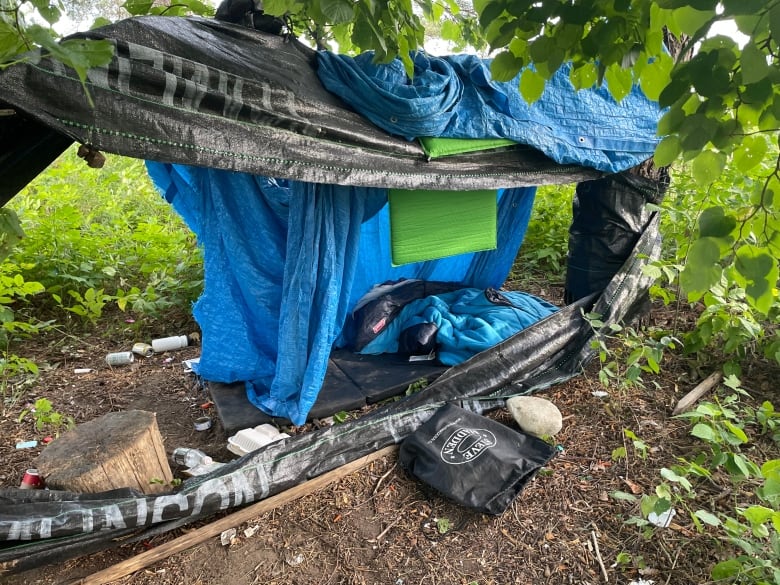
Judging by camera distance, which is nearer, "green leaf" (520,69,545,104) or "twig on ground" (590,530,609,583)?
"green leaf" (520,69,545,104)

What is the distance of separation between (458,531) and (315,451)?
0.69 metres

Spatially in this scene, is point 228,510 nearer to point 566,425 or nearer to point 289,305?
point 289,305

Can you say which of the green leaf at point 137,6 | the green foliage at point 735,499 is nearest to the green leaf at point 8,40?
the green leaf at point 137,6

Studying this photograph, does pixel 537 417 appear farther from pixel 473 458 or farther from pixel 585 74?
pixel 585 74

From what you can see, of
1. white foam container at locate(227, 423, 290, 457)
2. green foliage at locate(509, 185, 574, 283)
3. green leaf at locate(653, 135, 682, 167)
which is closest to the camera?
green leaf at locate(653, 135, 682, 167)

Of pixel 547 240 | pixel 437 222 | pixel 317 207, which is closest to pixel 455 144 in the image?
pixel 437 222

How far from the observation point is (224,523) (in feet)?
6.70

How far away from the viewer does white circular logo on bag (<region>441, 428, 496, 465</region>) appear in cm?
229

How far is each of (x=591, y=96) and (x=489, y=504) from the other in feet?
6.90

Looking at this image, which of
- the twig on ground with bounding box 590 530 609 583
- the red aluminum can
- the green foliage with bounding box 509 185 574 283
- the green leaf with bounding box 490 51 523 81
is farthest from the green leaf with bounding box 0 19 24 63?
the green foliage with bounding box 509 185 574 283

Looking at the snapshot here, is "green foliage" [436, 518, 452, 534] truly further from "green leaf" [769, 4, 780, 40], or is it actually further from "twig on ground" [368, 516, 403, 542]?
"green leaf" [769, 4, 780, 40]

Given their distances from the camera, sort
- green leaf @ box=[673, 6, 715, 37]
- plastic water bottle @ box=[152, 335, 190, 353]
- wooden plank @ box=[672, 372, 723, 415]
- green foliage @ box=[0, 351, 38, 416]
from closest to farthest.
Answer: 1. green leaf @ box=[673, 6, 715, 37]
2. wooden plank @ box=[672, 372, 723, 415]
3. green foliage @ box=[0, 351, 38, 416]
4. plastic water bottle @ box=[152, 335, 190, 353]

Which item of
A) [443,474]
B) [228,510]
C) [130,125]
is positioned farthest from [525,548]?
[130,125]

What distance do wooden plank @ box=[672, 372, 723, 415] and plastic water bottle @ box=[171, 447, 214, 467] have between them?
2.32 m
